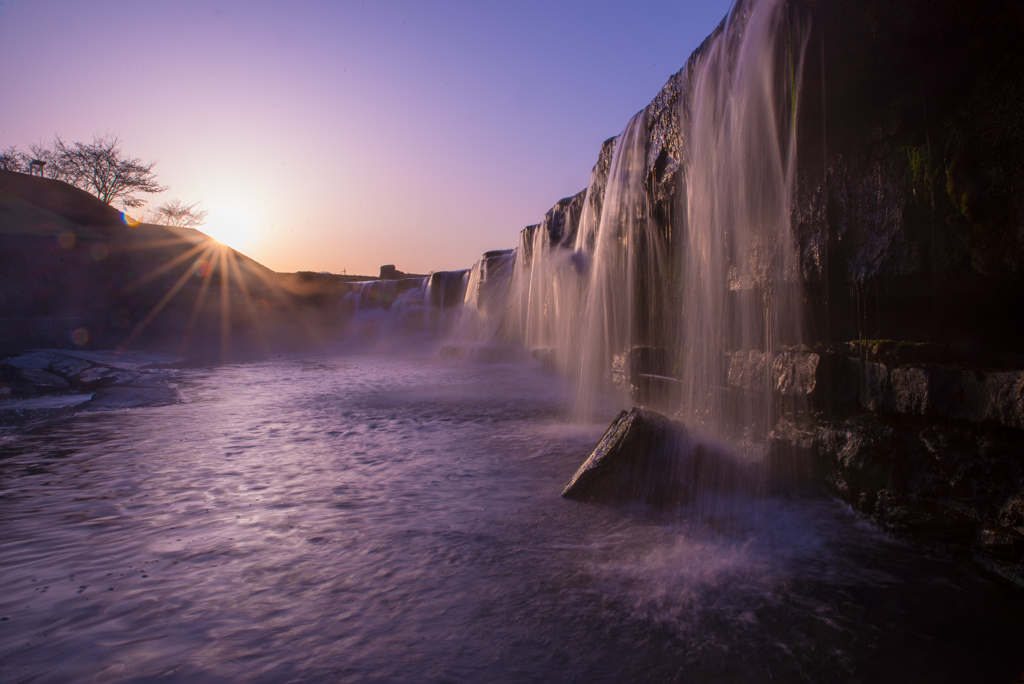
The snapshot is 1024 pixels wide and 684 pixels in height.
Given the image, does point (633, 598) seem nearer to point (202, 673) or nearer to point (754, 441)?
point (202, 673)

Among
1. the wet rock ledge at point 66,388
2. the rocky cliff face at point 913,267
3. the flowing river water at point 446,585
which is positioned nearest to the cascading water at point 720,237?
the rocky cliff face at point 913,267

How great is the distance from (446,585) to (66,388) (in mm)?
11118

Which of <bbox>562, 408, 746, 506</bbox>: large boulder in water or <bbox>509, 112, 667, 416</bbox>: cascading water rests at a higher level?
<bbox>509, 112, 667, 416</bbox>: cascading water

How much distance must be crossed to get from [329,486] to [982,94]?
5.22m

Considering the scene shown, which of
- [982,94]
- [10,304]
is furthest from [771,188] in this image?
[10,304]

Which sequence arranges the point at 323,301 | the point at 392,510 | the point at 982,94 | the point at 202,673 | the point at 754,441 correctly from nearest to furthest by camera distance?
1. the point at 202,673
2. the point at 982,94
3. the point at 392,510
4. the point at 754,441
5. the point at 323,301

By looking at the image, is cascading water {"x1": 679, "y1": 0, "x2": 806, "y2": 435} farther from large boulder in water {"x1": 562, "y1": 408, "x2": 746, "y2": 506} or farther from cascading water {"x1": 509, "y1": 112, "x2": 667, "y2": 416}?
cascading water {"x1": 509, "y1": 112, "x2": 667, "y2": 416}

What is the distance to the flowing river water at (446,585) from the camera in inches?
78.8

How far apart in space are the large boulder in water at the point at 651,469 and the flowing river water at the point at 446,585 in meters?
0.24

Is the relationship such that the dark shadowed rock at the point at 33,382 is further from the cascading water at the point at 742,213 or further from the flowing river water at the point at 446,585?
the cascading water at the point at 742,213

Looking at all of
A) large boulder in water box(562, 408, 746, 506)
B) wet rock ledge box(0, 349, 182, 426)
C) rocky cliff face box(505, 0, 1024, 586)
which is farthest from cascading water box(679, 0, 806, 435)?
wet rock ledge box(0, 349, 182, 426)

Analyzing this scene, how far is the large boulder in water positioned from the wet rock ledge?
Answer: 777 centimetres

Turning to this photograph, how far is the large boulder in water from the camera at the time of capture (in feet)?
12.6

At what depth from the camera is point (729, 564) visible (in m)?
2.79
